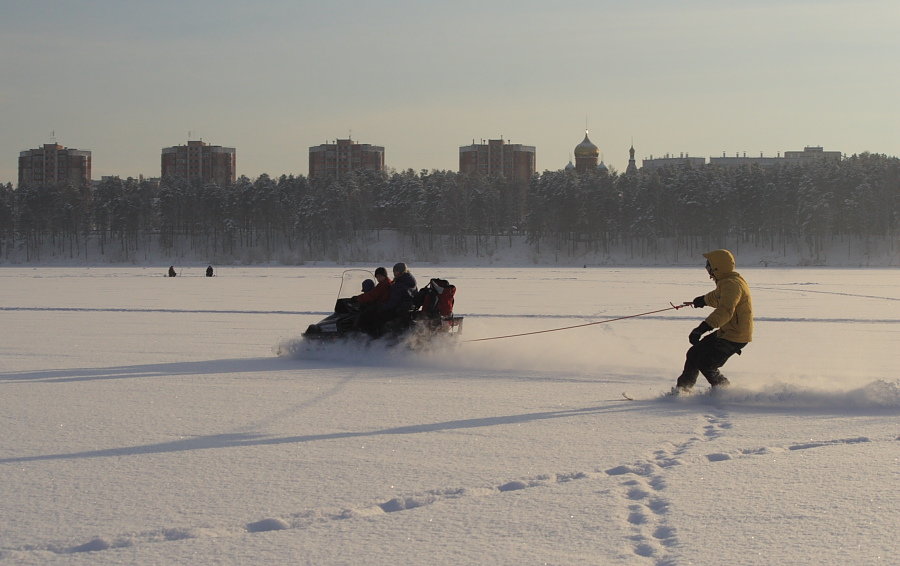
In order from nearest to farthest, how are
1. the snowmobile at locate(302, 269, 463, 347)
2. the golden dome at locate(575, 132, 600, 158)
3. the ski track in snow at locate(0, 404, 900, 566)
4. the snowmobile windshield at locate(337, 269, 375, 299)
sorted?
the ski track in snow at locate(0, 404, 900, 566)
the snowmobile at locate(302, 269, 463, 347)
the snowmobile windshield at locate(337, 269, 375, 299)
the golden dome at locate(575, 132, 600, 158)

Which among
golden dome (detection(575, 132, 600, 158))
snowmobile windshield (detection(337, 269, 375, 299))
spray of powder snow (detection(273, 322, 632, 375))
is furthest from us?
golden dome (detection(575, 132, 600, 158))

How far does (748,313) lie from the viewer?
9852 millimetres

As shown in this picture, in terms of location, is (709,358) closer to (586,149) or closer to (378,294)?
(378,294)

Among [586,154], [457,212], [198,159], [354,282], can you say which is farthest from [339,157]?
[354,282]

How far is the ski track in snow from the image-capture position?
505 cm

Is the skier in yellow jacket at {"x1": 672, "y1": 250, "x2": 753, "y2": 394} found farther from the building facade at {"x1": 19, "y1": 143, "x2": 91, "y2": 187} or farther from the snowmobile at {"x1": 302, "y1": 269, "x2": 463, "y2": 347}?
the building facade at {"x1": 19, "y1": 143, "x2": 91, "y2": 187}

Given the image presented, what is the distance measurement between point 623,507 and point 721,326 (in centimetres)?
436

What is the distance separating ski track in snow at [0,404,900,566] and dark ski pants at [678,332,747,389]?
2.02 m

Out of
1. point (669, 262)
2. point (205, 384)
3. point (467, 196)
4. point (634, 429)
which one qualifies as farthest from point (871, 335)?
point (467, 196)

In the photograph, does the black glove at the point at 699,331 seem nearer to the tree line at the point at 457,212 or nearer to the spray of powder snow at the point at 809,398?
the spray of powder snow at the point at 809,398

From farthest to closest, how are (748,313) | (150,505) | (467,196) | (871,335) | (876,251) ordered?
(467,196), (876,251), (871,335), (748,313), (150,505)

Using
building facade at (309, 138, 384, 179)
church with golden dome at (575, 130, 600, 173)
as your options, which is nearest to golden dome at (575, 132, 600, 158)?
church with golden dome at (575, 130, 600, 173)

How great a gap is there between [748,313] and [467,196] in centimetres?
10021

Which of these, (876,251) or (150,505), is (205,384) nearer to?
(150,505)
